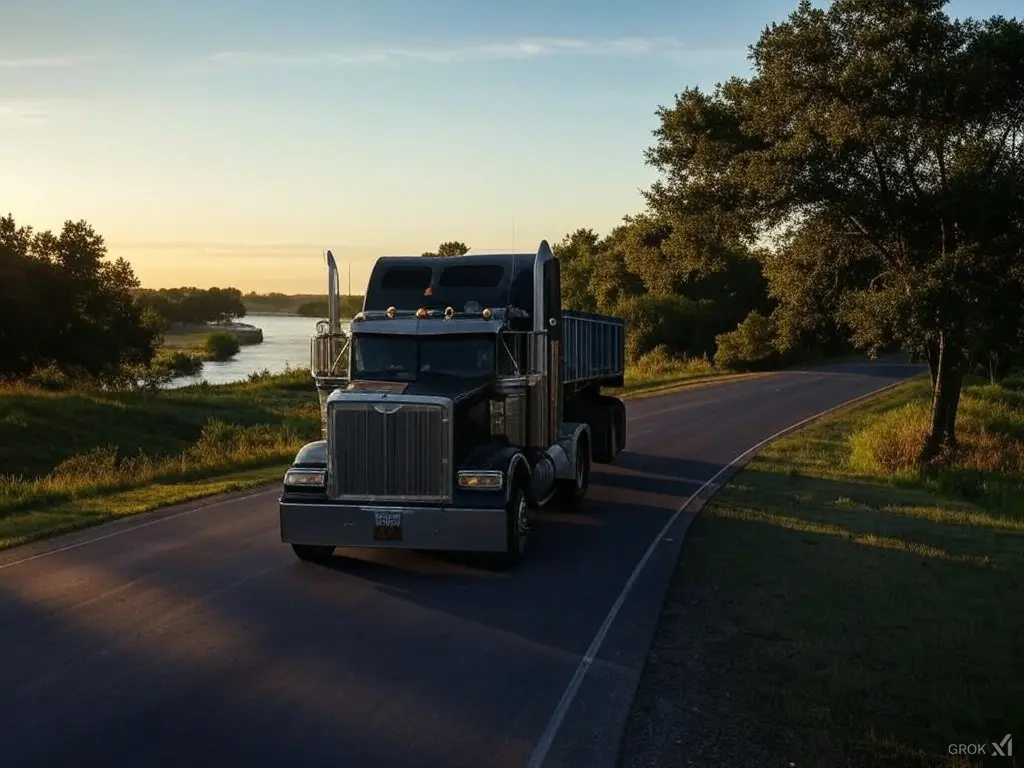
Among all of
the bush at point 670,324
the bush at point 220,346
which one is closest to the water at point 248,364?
the bush at point 220,346

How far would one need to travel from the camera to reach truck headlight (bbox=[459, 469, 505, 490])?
11.6 m

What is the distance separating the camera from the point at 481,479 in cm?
1158

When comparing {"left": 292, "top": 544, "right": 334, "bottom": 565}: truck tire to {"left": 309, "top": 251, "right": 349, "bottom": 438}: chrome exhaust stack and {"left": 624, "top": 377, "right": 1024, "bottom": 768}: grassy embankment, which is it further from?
{"left": 624, "top": 377, "right": 1024, "bottom": 768}: grassy embankment

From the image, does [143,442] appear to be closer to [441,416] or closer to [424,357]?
[424,357]

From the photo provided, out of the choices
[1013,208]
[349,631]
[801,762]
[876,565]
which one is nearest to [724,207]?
[1013,208]

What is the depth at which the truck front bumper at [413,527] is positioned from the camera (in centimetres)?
1145

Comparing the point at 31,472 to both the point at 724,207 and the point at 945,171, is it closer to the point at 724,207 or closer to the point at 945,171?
the point at 724,207

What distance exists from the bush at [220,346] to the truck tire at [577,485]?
94.4 metres

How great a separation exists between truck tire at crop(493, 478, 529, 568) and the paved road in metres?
0.21

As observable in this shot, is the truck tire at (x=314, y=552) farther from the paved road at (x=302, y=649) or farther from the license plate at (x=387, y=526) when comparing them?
the license plate at (x=387, y=526)

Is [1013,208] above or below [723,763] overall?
above

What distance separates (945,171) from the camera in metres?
22.1

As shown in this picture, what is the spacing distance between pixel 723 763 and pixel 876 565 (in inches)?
260

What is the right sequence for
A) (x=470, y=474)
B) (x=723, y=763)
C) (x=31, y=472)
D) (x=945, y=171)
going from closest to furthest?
(x=723, y=763), (x=470, y=474), (x=945, y=171), (x=31, y=472)
